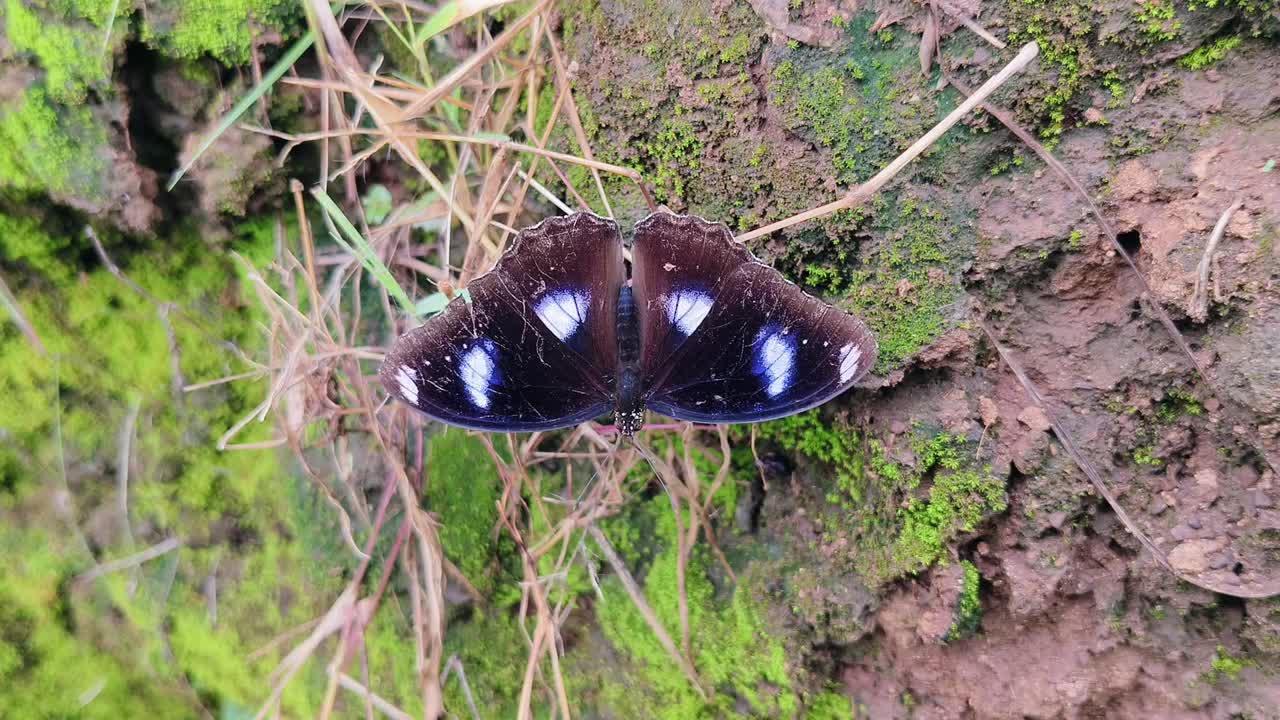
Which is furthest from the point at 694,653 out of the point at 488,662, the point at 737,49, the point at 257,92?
the point at 257,92

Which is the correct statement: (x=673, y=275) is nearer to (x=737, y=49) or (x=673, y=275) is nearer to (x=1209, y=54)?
(x=737, y=49)

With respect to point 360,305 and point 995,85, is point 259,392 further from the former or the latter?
point 995,85

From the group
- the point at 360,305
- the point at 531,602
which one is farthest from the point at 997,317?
the point at 360,305

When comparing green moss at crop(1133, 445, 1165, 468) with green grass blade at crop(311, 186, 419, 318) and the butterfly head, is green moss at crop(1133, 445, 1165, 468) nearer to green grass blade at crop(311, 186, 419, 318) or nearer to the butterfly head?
the butterfly head

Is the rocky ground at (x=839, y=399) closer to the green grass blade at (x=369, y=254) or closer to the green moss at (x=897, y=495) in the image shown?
the green moss at (x=897, y=495)

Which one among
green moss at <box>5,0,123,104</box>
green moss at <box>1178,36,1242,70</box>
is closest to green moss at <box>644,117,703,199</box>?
green moss at <box>1178,36,1242,70</box>

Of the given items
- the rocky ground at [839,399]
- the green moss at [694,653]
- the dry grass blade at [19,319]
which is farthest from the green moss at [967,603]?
the dry grass blade at [19,319]
